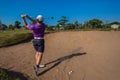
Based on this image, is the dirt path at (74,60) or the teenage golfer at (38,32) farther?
the dirt path at (74,60)

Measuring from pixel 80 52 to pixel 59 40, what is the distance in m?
3.03

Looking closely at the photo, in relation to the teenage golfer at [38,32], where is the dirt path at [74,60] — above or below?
below

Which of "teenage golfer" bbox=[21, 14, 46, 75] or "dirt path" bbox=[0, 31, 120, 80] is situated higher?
"teenage golfer" bbox=[21, 14, 46, 75]

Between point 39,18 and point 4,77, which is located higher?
point 39,18

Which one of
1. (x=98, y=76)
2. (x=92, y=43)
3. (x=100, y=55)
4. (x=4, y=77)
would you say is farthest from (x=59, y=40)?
(x=4, y=77)

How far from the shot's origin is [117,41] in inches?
445

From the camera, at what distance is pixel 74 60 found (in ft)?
26.8

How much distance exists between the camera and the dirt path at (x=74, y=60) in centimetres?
686

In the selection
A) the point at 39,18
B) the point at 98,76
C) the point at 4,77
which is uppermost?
the point at 39,18

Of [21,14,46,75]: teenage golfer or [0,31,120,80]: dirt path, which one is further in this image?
[0,31,120,80]: dirt path

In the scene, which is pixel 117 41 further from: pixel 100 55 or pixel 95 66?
pixel 95 66

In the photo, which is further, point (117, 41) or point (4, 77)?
point (117, 41)

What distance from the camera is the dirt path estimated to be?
22.5 feet

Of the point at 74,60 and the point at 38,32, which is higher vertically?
the point at 38,32
